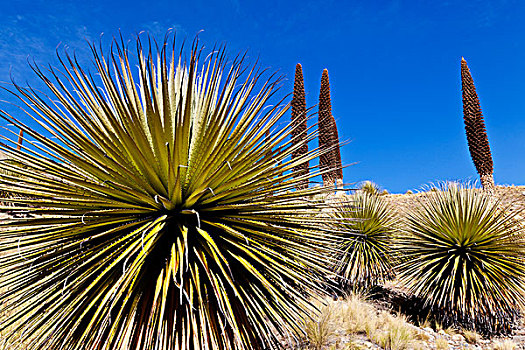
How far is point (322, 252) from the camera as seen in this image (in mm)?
3797

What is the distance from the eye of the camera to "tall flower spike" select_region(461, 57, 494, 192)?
18.1 metres

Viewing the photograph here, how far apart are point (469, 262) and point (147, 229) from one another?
7.44 meters

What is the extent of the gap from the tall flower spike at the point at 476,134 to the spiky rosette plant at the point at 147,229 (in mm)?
19054

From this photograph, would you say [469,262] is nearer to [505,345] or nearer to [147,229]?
[505,345]

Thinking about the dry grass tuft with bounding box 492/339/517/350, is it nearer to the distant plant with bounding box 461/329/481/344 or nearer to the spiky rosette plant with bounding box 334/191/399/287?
the distant plant with bounding box 461/329/481/344

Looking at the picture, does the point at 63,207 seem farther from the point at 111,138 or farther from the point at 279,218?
the point at 279,218

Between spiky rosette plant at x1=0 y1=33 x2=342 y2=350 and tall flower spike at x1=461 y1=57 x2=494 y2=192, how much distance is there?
62.5 feet

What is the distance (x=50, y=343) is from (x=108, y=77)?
8.37ft

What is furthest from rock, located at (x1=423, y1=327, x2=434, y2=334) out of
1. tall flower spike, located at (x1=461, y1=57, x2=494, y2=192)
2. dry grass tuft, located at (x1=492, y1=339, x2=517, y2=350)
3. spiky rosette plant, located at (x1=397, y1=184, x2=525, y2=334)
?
tall flower spike, located at (x1=461, y1=57, x2=494, y2=192)

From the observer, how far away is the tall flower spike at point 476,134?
18141mm

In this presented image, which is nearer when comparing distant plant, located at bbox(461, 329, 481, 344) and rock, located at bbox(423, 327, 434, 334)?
distant plant, located at bbox(461, 329, 481, 344)

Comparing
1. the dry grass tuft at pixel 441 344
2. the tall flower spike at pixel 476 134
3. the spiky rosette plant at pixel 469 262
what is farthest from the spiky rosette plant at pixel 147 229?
the tall flower spike at pixel 476 134

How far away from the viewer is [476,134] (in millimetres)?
18469

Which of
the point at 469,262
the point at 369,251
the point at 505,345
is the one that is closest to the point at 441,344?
the point at 505,345
